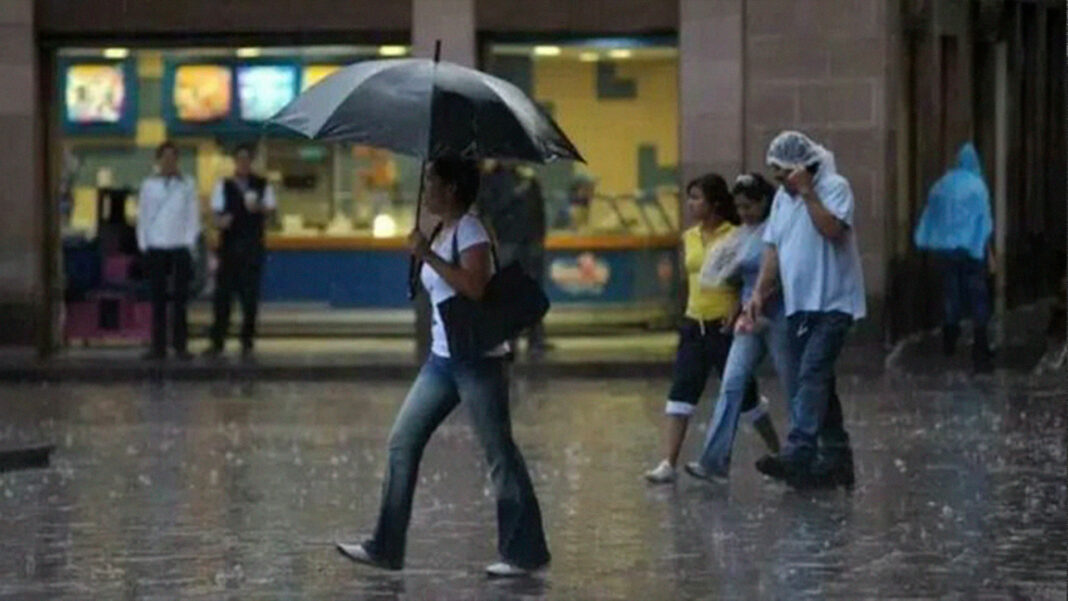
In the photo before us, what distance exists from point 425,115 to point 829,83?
14041 millimetres

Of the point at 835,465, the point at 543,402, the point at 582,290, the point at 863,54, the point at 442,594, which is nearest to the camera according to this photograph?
the point at 442,594

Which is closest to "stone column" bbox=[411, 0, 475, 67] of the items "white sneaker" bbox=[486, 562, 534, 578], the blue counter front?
the blue counter front

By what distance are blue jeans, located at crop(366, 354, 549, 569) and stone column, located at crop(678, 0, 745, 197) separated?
1363 cm

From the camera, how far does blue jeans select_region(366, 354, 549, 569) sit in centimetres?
1213

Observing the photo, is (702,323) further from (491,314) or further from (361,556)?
(361,556)

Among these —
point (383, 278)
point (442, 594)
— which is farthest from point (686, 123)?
point (442, 594)

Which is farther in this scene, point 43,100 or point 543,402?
point 43,100

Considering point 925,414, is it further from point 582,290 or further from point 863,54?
point 582,290

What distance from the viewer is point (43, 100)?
88.4 feet

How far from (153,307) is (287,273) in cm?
173

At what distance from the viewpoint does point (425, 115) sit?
11.9m

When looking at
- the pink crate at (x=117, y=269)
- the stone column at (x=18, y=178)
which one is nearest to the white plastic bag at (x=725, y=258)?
the stone column at (x=18, y=178)

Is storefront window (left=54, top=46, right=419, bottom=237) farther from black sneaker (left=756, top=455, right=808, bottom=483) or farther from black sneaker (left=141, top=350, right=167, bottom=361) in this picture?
black sneaker (left=756, top=455, right=808, bottom=483)

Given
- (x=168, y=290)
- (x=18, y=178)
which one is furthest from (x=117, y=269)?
(x=18, y=178)
